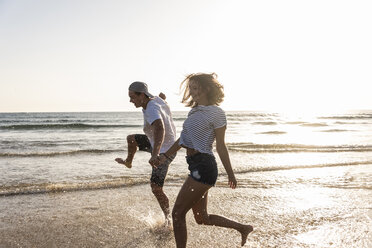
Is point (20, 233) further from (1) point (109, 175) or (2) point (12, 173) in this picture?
(2) point (12, 173)

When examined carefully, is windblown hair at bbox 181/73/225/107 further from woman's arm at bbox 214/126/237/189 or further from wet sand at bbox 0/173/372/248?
wet sand at bbox 0/173/372/248

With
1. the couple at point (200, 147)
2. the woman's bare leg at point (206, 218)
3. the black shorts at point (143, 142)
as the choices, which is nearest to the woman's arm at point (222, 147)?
the couple at point (200, 147)

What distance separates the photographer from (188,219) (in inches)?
193

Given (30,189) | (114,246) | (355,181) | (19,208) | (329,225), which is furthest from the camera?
(355,181)

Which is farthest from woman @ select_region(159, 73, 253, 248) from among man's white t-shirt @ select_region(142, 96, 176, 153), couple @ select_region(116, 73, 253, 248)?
man's white t-shirt @ select_region(142, 96, 176, 153)

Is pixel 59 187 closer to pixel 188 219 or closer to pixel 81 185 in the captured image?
pixel 81 185

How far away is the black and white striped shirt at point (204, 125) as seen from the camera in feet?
9.64

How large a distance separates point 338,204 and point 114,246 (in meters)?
3.92

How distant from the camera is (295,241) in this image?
13.3 ft

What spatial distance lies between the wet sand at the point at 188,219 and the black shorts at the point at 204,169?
4.69ft

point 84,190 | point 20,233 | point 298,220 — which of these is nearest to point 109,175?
point 84,190

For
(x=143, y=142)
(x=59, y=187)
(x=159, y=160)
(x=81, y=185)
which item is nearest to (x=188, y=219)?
(x=143, y=142)

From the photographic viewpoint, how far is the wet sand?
13.4 feet

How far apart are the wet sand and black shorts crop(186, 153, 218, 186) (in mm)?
1428
